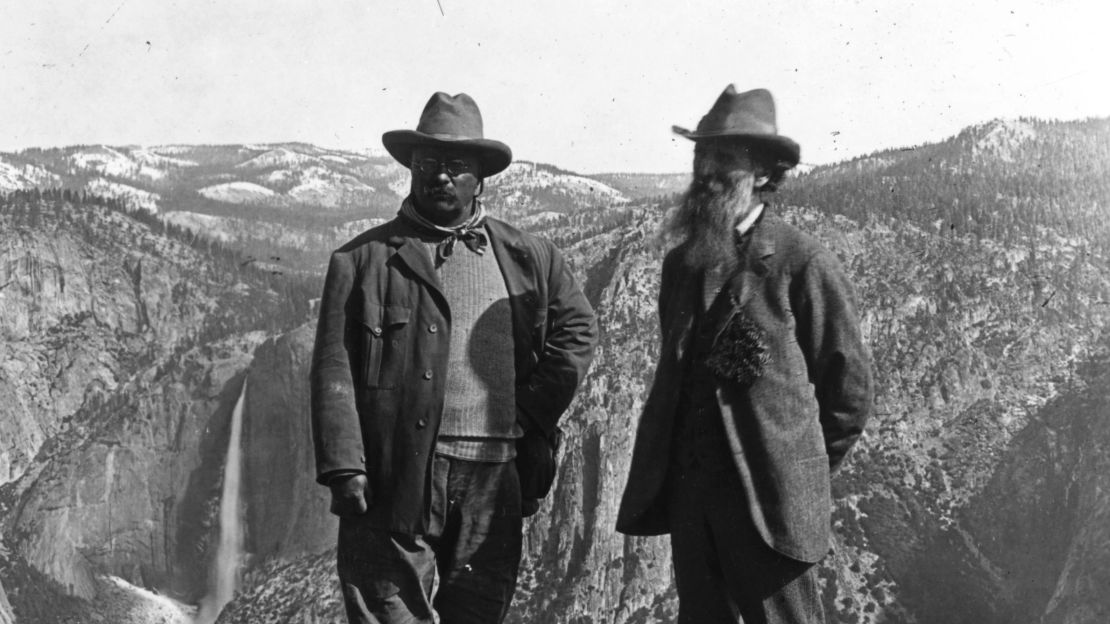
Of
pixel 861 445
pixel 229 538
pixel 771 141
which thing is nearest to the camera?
pixel 771 141

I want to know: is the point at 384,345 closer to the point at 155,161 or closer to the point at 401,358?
the point at 401,358

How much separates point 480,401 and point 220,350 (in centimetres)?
7712

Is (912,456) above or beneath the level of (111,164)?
beneath

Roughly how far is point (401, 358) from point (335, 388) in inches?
12.3

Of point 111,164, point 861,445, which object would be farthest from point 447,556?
point 111,164

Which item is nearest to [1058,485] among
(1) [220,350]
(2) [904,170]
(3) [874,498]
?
(3) [874,498]

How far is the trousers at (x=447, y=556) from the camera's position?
4.93m

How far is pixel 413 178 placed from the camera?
208 inches

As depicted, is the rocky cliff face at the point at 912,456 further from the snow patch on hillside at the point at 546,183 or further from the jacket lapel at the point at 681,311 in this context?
the snow patch on hillside at the point at 546,183

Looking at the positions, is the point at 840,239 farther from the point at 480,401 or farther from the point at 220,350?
the point at 220,350

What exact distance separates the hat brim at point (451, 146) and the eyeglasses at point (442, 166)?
7 cm

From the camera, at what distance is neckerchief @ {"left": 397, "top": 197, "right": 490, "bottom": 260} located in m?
5.26

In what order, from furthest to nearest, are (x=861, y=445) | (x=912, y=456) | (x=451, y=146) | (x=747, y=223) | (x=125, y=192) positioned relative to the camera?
(x=125, y=192)
(x=912, y=456)
(x=861, y=445)
(x=451, y=146)
(x=747, y=223)

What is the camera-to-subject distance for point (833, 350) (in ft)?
14.4
